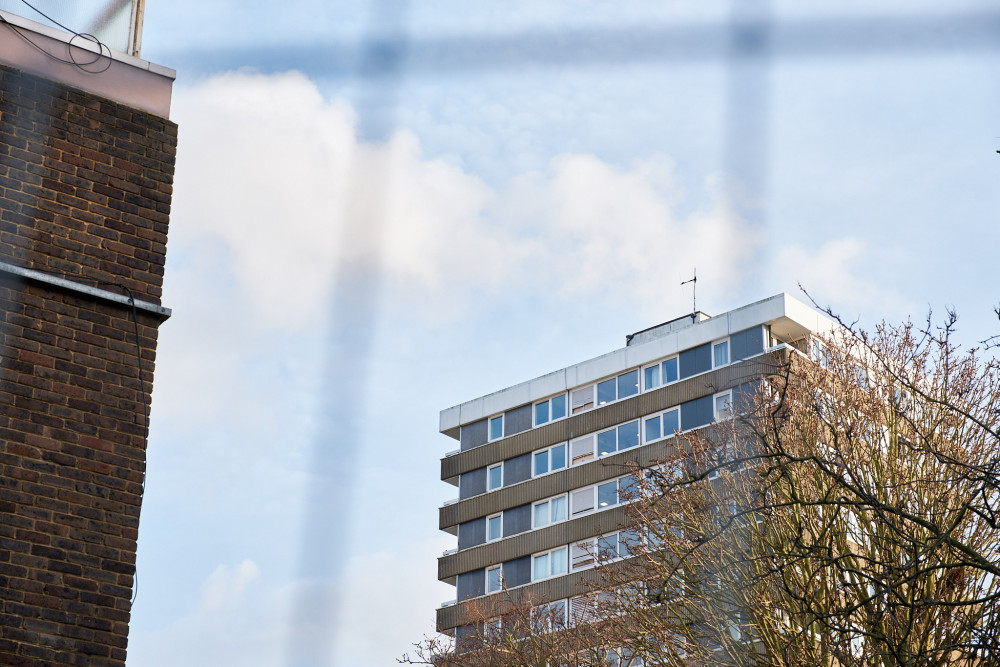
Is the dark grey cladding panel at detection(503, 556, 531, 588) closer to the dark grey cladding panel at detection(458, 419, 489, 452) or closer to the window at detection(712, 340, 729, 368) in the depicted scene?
the dark grey cladding panel at detection(458, 419, 489, 452)

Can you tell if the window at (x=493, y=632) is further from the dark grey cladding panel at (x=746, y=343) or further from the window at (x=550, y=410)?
the window at (x=550, y=410)

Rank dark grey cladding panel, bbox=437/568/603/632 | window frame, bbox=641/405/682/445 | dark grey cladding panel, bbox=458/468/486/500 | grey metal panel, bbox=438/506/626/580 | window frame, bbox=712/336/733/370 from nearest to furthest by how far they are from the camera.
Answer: dark grey cladding panel, bbox=437/568/603/632 → window frame, bbox=712/336/733/370 → grey metal panel, bbox=438/506/626/580 → window frame, bbox=641/405/682/445 → dark grey cladding panel, bbox=458/468/486/500

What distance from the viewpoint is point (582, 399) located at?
54.5 metres

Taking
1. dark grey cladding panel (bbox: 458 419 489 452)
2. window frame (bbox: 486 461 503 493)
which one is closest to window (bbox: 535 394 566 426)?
window frame (bbox: 486 461 503 493)

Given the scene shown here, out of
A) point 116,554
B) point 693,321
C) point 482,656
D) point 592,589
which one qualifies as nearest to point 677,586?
point 592,589

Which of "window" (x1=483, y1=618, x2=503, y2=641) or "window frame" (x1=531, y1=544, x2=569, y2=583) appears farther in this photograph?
"window frame" (x1=531, y1=544, x2=569, y2=583)

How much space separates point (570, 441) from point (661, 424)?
14.8 feet

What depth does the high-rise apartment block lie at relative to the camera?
4969cm

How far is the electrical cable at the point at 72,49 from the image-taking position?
11148 mm

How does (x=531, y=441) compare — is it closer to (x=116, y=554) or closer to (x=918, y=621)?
(x=918, y=621)

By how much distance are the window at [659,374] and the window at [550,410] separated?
422cm

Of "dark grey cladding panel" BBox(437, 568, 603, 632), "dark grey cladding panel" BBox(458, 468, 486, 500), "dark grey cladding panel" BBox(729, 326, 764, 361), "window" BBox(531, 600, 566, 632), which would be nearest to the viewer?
"window" BBox(531, 600, 566, 632)

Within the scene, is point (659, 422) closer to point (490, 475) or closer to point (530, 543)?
point (530, 543)

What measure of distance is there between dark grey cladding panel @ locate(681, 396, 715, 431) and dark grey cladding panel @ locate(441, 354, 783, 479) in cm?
23
